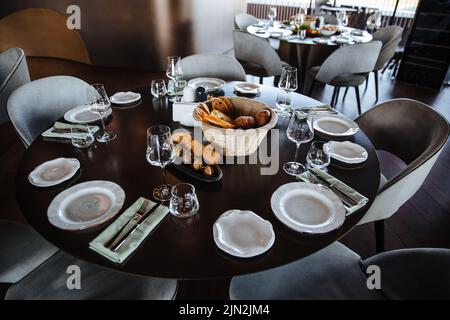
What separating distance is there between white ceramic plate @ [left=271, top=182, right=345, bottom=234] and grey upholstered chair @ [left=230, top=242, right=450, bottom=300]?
6.9 inches

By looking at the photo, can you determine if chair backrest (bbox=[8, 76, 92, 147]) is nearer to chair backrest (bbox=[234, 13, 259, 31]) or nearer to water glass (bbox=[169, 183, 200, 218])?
water glass (bbox=[169, 183, 200, 218])

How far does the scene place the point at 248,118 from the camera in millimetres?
1062

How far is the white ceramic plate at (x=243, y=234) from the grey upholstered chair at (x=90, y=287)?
1.08 ft

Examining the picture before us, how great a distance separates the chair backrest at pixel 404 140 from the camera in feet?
3.61

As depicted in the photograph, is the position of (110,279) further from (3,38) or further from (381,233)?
(3,38)

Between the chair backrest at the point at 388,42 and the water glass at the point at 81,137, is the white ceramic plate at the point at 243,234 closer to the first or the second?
the water glass at the point at 81,137

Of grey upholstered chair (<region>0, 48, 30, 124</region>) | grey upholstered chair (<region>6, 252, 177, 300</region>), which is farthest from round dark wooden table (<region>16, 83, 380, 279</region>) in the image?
grey upholstered chair (<region>0, 48, 30, 124</region>)

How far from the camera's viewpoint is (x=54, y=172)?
1.00 meters

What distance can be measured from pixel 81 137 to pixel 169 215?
1.85 ft

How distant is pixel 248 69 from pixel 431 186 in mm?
1984

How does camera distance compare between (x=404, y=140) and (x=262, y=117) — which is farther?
(x=404, y=140)

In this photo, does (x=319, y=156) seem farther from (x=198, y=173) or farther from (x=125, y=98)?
(x=125, y=98)

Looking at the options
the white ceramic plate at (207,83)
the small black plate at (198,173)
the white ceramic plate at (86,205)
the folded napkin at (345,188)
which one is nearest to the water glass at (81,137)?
the white ceramic plate at (86,205)

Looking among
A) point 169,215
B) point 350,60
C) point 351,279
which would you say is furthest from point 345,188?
point 350,60
